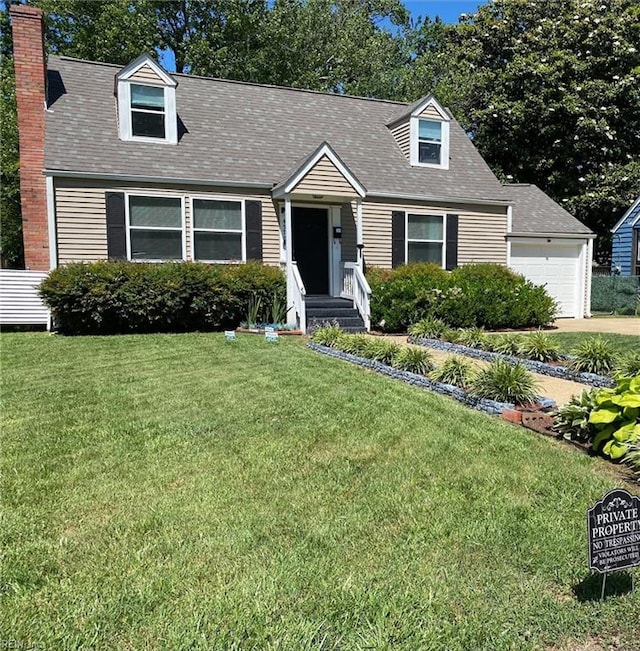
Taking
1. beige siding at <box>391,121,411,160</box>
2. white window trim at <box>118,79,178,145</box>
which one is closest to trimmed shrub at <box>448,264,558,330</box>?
beige siding at <box>391,121,411,160</box>

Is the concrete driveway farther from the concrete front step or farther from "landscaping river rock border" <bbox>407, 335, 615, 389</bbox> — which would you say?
the concrete front step

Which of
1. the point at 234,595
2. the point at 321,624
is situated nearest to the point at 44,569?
the point at 234,595

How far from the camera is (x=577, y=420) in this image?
446 centimetres

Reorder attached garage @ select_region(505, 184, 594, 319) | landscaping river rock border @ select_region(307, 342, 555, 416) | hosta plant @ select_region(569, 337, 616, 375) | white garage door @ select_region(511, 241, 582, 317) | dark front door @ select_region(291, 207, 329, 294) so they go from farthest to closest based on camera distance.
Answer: white garage door @ select_region(511, 241, 582, 317), attached garage @ select_region(505, 184, 594, 319), dark front door @ select_region(291, 207, 329, 294), hosta plant @ select_region(569, 337, 616, 375), landscaping river rock border @ select_region(307, 342, 555, 416)

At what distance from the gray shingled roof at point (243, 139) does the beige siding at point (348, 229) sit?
76 cm

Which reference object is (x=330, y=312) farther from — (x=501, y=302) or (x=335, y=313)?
(x=501, y=302)

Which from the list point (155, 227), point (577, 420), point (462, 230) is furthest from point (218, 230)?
point (577, 420)

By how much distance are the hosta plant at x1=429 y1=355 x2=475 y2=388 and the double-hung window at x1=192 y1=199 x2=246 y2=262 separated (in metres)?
7.23

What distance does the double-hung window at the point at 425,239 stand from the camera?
14180mm

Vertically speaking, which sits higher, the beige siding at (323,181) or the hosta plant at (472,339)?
the beige siding at (323,181)

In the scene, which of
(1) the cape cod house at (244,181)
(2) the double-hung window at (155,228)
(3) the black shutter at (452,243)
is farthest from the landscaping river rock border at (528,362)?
(2) the double-hung window at (155,228)

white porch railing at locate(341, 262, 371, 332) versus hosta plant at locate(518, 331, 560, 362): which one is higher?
white porch railing at locate(341, 262, 371, 332)

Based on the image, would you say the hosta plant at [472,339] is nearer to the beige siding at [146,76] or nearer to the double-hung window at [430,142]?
the double-hung window at [430,142]

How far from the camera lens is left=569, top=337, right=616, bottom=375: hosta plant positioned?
22.2 ft
